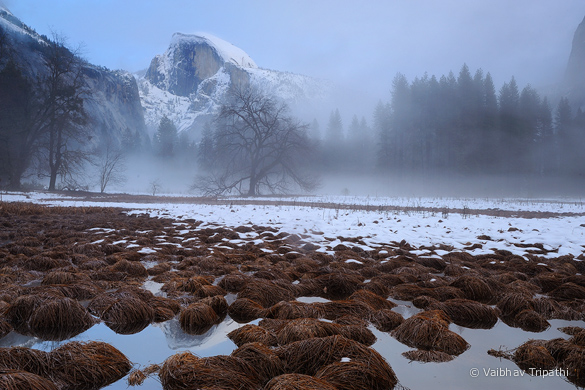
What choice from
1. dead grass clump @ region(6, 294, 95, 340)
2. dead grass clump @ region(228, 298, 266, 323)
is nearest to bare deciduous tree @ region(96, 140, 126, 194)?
dead grass clump @ region(6, 294, 95, 340)

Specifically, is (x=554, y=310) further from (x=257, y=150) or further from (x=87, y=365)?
(x=257, y=150)

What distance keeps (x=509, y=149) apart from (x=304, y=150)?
31.5m

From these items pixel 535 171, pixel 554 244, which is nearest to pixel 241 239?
pixel 554 244

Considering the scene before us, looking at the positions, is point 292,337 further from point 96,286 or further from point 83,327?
point 96,286

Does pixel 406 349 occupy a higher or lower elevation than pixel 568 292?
lower

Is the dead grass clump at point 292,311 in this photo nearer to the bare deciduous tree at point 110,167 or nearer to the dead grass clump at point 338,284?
the dead grass clump at point 338,284

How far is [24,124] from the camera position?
2930 centimetres

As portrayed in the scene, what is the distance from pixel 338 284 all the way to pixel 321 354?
2.28 meters

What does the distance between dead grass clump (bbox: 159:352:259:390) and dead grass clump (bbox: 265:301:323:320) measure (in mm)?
1135

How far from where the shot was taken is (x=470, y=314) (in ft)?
12.2

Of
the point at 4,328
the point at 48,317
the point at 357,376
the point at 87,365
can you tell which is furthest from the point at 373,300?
the point at 4,328

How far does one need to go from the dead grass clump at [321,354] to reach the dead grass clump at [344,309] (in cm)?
98

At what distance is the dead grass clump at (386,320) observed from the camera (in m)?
3.39

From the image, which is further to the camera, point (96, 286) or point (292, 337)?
point (96, 286)
